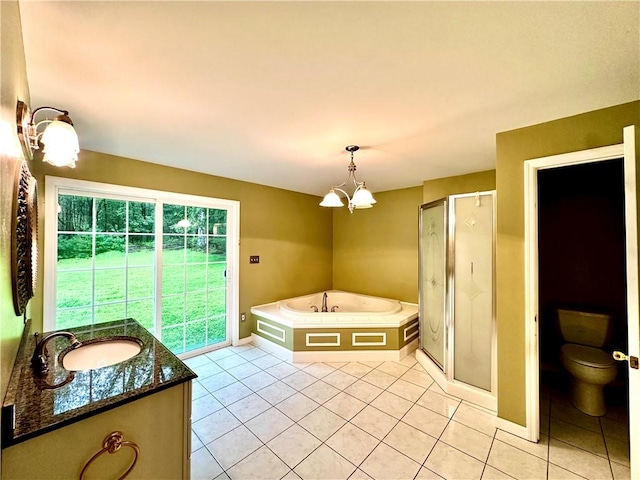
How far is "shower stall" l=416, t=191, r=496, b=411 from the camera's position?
2.30 meters

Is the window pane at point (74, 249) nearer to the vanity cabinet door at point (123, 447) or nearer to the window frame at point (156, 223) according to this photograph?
the window frame at point (156, 223)

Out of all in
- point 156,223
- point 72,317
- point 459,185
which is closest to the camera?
point 72,317

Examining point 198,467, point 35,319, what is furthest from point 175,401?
point 35,319

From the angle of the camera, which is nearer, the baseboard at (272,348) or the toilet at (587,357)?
the toilet at (587,357)

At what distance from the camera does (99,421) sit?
3.12 feet

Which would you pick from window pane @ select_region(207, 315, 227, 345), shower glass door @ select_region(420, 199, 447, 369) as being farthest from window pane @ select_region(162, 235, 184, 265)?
shower glass door @ select_region(420, 199, 447, 369)

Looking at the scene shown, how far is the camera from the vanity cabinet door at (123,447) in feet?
2.71

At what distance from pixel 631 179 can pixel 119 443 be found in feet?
8.36

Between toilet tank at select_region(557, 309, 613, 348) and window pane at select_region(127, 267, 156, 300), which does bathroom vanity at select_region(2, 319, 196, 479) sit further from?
toilet tank at select_region(557, 309, 613, 348)

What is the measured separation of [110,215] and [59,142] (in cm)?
179

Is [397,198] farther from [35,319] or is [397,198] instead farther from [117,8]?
[35,319]

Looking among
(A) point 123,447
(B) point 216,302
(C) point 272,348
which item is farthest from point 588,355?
(B) point 216,302

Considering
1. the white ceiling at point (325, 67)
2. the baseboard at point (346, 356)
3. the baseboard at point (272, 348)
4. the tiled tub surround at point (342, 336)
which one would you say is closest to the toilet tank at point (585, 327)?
the tiled tub surround at point (342, 336)

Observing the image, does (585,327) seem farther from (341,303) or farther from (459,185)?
(341,303)
